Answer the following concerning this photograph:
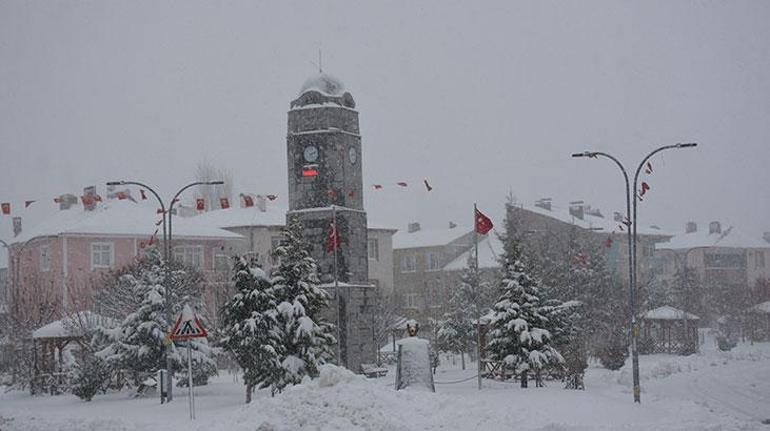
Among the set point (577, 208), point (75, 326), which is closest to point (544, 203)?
point (577, 208)

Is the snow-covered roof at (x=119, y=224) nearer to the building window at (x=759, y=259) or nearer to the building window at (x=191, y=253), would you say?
the building window at (x=191, y=253)

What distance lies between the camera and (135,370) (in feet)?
119

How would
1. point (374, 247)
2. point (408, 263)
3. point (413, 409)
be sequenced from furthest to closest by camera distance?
point (408, 263) < point (374, 247) < point (413, 409)

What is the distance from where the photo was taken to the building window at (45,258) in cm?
5912

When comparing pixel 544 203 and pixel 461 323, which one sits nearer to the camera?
pixel 461 323

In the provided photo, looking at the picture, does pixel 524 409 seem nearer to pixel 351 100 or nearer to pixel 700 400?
pixel 700 400

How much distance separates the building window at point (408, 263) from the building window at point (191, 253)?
25.9 m

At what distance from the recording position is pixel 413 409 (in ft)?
65.9

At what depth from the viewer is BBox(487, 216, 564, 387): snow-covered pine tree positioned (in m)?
35.8

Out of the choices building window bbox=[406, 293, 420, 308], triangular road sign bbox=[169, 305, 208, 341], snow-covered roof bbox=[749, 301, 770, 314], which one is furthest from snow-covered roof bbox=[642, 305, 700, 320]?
triangular road sign bbox=[169, 305, 208, 341]

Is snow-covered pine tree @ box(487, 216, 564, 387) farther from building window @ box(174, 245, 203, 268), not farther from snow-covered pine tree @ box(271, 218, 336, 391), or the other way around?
building window @ box(174, 245, 203, 268)

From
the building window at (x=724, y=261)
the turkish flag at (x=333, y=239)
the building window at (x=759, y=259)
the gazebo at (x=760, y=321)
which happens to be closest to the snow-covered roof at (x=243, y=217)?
the turkish flag at (x=333, y=239)

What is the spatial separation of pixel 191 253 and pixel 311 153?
71.8 ft

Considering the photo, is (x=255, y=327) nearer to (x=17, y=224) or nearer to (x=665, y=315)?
(x=665, y=315)
